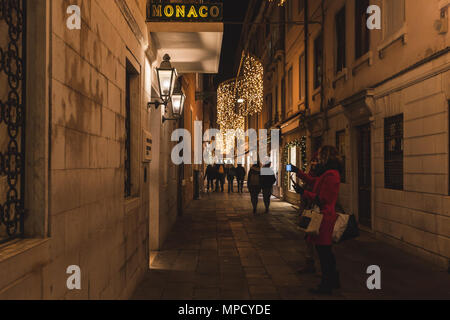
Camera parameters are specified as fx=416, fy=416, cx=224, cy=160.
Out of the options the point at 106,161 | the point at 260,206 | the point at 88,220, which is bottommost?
the point at 260,206

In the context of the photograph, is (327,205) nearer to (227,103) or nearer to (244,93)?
(244,93)

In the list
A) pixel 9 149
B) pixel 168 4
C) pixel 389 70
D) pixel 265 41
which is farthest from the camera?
pixel 265 41

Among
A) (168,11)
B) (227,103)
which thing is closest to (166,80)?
(168,11)

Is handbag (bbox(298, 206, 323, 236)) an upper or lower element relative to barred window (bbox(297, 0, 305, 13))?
lower

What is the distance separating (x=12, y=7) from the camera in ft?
8.89

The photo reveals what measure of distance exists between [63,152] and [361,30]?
1021cm

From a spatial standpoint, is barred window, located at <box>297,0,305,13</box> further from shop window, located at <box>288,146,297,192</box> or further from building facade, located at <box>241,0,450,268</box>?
shop window, located at <box>288,146,297,192</box>

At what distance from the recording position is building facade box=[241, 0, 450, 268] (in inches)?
289

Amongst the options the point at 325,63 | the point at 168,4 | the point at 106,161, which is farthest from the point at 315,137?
the point at 106,161

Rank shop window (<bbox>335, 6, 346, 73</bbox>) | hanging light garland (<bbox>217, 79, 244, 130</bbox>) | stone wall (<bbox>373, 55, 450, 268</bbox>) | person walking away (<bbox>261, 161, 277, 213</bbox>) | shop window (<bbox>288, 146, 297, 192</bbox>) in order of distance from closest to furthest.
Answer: stone wall (<bbox>373, 55, 450, 268</bbox>) → shop window (<bbox>335, 6, 346, 73</bbox>) → person walking away (<bbox>261, 161, 277, 213</bbox>) → hanging light garland (<bbox>217, 79, 244, 130</bbox>) → shop window (<bbox>288, 146, 297, 192</bbox>)

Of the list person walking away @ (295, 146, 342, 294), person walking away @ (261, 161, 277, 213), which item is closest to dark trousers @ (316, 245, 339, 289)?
person walking away @ (295, 146, 342, 294)

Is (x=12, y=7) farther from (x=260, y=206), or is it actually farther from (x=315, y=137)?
(x=260, y=206)

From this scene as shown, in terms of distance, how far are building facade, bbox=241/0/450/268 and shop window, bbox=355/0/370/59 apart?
1.0 inches
